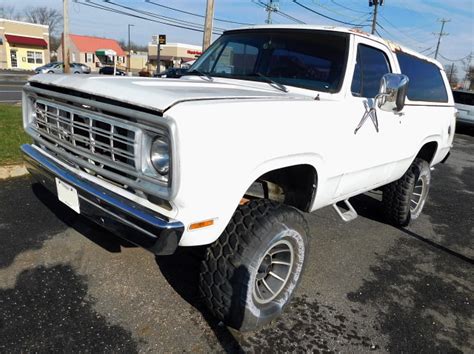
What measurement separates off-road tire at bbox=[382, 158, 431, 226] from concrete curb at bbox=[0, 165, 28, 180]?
460 centimetres

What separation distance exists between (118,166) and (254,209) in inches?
35.4

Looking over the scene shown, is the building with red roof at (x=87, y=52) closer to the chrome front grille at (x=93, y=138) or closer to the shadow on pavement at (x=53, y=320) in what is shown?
the chrome front grille at (x=93, y=138)

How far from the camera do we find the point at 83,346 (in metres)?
2.43

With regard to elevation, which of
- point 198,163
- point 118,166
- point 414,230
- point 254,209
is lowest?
point 414,230

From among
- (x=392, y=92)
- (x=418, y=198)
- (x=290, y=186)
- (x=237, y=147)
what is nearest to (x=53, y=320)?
(x=237, y=147)

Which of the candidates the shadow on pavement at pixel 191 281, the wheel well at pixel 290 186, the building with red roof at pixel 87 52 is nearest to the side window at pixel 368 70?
the wheel well at pixel 290 186

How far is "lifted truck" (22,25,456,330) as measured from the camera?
2131mm

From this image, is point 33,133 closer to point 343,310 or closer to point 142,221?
point 142,221

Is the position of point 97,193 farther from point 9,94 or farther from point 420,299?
point 9,94

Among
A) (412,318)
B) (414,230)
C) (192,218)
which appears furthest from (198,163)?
(414,230)

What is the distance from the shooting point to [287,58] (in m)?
3.50

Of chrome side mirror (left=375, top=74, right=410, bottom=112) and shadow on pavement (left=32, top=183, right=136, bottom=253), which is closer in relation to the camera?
chrome side mirror (left=375, top=74, right=410, bottom=112)

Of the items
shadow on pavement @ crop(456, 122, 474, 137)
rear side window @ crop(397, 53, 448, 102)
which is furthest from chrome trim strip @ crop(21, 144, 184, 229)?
shadow on pavement @ crop(456, 122, 474, 137)

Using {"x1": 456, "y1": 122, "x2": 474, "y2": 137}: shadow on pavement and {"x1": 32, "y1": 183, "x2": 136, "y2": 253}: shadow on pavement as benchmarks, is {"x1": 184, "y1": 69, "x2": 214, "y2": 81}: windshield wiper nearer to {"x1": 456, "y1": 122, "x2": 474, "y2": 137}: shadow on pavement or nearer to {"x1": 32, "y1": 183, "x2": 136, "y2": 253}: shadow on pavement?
{"x1": 32, "y1": 183, "x2": 136, "y2": 253}: shadow on pavement
